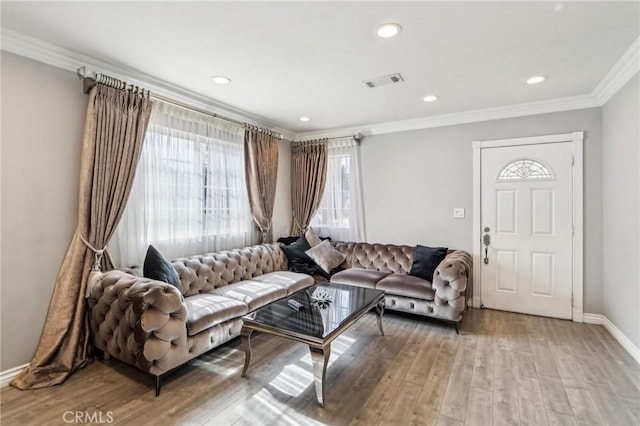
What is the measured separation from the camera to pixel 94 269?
2625 mm

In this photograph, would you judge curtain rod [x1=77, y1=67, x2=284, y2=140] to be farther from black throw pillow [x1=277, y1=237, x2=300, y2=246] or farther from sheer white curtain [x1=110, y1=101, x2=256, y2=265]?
black throw pillow [x1=277, y1=237, x2=300, y2=246]

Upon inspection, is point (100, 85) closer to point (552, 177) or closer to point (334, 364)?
point (334, 364)

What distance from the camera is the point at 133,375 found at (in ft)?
8.07

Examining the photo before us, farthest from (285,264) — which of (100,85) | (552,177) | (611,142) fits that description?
(611,142)

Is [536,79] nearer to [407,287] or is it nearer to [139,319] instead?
[407,287]

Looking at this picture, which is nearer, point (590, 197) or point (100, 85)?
point (100, 85)

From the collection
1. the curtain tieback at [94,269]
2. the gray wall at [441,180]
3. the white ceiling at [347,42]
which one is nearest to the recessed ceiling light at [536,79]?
the white ceiling at [347,42]

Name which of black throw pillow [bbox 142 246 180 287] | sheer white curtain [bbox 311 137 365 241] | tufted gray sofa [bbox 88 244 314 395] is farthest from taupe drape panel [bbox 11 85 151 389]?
sheer white curtain [bbox 311 137 365 241]

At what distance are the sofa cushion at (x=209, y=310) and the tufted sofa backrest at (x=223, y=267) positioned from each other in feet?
0.56

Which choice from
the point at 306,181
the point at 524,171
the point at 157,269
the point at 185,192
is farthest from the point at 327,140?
the point at 157,269

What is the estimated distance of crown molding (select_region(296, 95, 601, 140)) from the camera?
3592 millimetres

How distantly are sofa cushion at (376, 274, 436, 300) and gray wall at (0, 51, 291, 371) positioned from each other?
3181 millimetres

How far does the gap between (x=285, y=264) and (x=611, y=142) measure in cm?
402

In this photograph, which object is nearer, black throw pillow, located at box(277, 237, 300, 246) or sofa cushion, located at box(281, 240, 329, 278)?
sofa cushion, located at box(281, 240, 329, 278)
